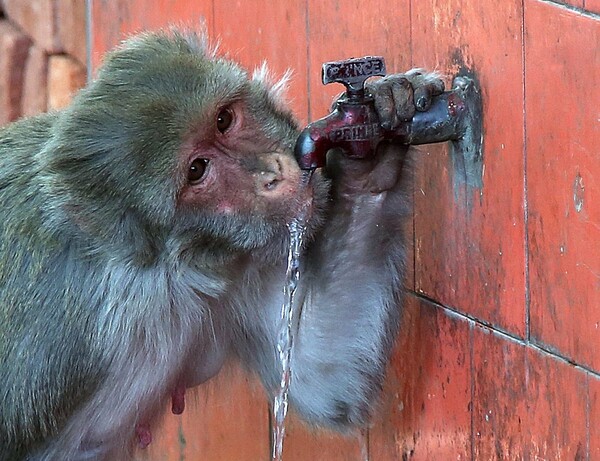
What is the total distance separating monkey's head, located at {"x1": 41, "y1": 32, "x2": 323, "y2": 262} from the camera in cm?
249

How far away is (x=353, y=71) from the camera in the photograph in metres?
2.44

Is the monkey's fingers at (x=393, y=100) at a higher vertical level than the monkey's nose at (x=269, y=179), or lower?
higher

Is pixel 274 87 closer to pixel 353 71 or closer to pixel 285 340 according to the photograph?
pixel 353 71

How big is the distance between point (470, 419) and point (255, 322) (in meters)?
0.58

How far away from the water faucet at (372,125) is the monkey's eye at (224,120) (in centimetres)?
15

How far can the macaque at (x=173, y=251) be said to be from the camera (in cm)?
251

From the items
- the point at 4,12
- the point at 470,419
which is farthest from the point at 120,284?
the point at 4,12

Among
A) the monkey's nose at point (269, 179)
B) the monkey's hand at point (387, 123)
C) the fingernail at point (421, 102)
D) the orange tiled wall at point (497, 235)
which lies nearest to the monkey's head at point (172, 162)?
the monkey's nose at point (269, 179)

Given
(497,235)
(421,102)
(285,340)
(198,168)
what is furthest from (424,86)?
(285,340)

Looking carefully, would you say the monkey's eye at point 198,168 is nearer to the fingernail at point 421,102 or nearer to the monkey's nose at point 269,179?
the monkey's nose at point 269,179

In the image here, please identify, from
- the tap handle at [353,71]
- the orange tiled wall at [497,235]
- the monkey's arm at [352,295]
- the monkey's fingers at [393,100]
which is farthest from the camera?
the monkey's arm at [352,295]

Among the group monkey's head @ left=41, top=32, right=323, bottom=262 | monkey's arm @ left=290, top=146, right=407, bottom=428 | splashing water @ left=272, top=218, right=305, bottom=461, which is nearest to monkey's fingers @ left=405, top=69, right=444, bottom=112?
monkey's arm @ left=290, top=146, right=407, bottom=428

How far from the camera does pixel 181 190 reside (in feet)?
8.22

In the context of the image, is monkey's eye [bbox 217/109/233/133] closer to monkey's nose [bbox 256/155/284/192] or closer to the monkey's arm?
monkey's nose [bbox 256/155/284/192]
